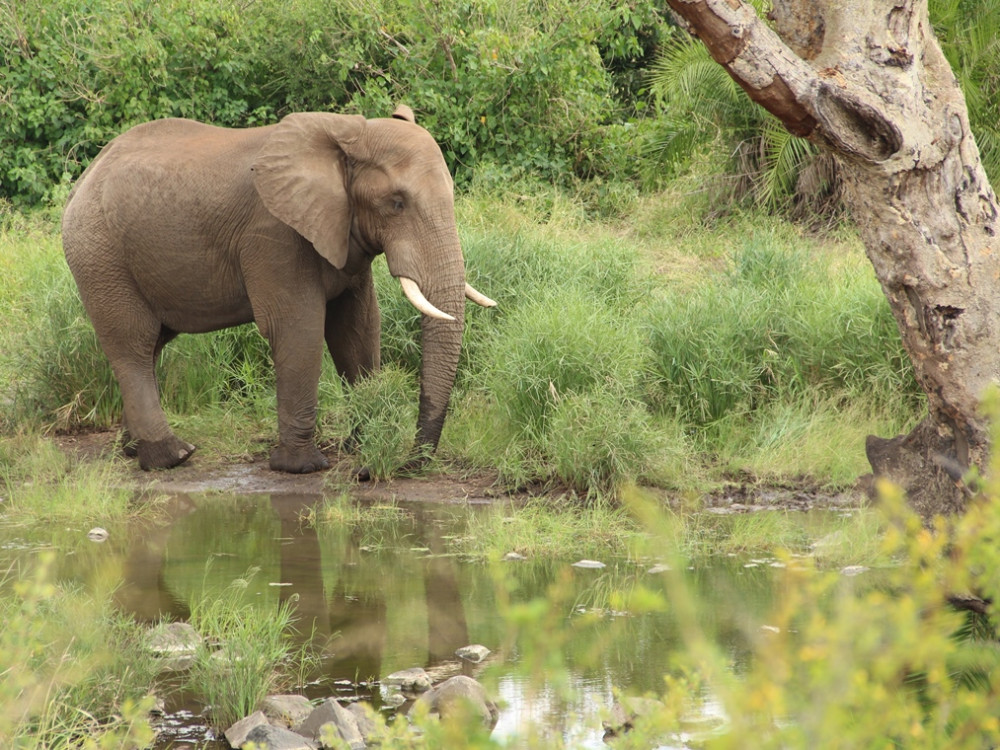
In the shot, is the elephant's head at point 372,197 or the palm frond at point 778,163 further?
the palm frond at point 778,163

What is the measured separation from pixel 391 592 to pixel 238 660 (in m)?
1.49

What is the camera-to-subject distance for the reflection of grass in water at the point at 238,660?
4332 mm

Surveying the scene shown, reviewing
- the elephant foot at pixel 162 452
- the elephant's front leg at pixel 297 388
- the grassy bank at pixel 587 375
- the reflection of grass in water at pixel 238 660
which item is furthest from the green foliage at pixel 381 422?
the reflection of grass in water at pixel 238 660

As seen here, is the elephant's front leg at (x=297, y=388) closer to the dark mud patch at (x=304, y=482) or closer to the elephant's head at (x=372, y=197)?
the dark mud patch at (x=304, y=482)

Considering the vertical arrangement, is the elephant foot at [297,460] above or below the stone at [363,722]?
below

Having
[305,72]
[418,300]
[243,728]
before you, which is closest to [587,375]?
[418,300]

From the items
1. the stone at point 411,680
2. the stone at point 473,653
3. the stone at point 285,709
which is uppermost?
the stone at point 285,709

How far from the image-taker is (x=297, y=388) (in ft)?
25.2

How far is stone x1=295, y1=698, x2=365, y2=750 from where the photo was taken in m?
4.11

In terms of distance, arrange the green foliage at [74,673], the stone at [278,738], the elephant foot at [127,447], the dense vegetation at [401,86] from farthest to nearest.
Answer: the dense vegetation at [401,86] → the elephant foot at [127,447] → the stone at [278,738] → the green foliage at [74,673]

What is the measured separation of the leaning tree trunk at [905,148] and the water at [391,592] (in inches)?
43.9

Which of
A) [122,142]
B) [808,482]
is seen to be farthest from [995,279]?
[122,142]

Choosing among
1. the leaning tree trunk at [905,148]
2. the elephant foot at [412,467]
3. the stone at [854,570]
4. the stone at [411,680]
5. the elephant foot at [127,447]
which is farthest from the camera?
the elephant foot at [127,447]

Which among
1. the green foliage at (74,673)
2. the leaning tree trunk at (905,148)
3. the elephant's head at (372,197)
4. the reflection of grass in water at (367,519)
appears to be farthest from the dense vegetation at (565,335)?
the elephant's head at (372,197)
